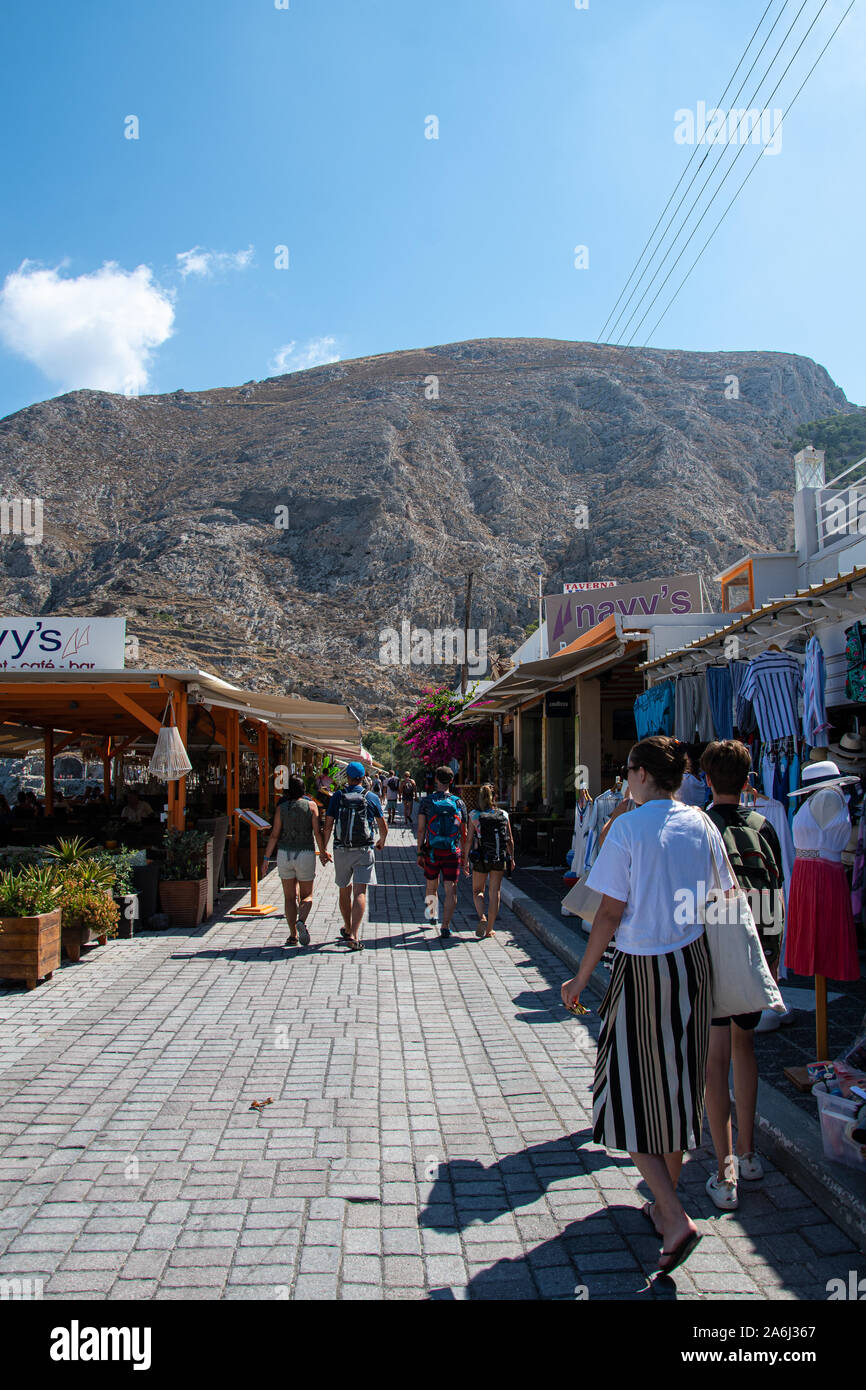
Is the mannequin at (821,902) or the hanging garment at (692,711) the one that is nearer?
the mannequin at (821,902)

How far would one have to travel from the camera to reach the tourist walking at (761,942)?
3211mm

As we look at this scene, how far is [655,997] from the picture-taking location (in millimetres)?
2754

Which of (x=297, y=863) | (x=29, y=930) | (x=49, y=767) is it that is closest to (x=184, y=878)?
(x=297, y=863)

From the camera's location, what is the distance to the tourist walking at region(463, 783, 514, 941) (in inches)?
325

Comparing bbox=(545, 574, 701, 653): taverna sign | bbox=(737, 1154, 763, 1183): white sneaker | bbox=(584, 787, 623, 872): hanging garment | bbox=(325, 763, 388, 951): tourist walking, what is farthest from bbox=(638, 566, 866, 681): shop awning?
bbox=(545, 574, 701, 653): taverna sign

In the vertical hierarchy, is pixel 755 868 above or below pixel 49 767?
below

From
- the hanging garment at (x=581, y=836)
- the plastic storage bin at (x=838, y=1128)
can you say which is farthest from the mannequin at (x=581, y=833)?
the plastic storage bin at (x=838, y=1128)

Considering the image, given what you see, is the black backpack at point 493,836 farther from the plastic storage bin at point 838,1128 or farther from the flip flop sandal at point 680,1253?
the flip flop sandal at point 680,1253

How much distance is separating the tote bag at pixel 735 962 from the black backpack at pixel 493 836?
525 centimetres

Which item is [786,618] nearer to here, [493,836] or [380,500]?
[493,836]

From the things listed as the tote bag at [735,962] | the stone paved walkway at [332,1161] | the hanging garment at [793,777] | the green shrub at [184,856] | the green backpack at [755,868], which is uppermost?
the hanging garment at [793,777]

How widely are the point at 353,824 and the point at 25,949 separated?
2.85 meters

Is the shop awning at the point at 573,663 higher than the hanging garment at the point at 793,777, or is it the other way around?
the shop awning at the point at 573,663
